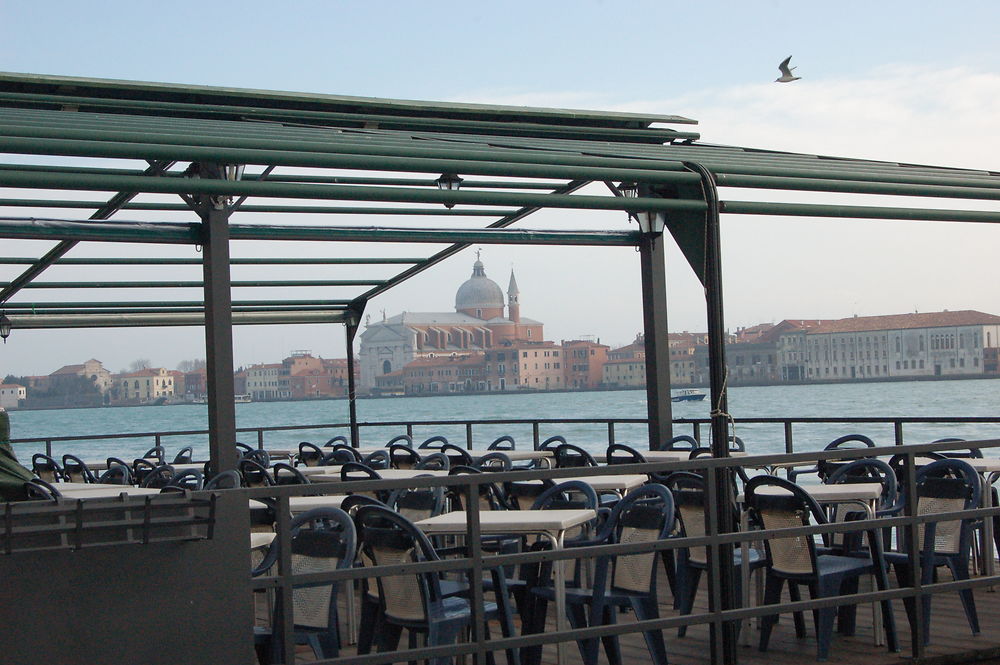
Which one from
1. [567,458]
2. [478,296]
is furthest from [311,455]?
[478,296]

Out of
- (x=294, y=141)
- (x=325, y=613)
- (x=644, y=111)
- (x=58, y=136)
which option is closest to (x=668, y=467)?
(x=325, y=613)

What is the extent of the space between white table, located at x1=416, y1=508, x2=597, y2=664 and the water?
4051 cm

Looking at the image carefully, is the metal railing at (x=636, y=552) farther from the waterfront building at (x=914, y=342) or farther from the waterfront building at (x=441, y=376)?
the waterfront building at (x=441, y=376)

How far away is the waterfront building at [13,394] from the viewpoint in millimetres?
69137

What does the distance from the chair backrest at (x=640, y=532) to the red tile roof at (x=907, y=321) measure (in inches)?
2892

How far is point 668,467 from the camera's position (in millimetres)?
4520

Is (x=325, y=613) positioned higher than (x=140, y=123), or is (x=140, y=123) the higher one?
(x=140, y=123)

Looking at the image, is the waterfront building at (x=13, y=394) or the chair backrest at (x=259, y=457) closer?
the chair backrest at (x=259, y=457)

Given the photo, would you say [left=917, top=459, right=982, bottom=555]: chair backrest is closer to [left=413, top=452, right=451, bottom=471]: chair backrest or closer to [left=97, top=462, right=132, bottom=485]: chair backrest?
[left=413, top=452, right=451, bottom=471]: chair backrest

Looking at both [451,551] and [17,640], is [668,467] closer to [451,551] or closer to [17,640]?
[451,551]

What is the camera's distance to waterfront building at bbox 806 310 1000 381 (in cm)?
7488

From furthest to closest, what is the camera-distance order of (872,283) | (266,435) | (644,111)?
(266,435) → (872,283) → (644,111)

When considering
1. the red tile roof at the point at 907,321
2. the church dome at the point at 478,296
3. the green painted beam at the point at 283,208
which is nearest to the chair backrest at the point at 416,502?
the green painted beam at the point at 283,208

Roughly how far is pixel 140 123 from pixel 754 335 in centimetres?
8000
